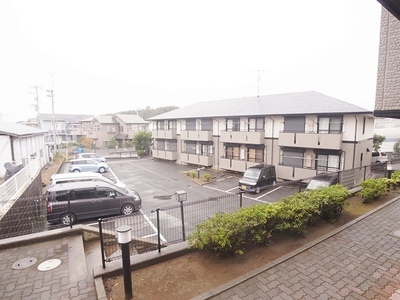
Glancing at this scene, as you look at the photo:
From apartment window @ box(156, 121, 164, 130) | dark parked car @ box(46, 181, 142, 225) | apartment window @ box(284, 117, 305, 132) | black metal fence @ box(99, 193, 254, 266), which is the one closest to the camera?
black metal fence @ box(99, 193, 254, 266)

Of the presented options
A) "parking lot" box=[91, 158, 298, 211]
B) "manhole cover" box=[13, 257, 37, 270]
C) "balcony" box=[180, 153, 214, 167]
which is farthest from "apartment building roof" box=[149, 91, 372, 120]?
"manhole cover" box=[13, 257, 37, 270]

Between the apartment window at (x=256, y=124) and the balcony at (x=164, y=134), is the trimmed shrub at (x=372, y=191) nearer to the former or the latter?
the apartment window at (x=256, y=124)

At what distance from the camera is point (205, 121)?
24453mm

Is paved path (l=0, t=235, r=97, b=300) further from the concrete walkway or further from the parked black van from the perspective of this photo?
the parked black van

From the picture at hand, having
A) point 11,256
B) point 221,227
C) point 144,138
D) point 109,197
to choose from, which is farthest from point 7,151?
point 144,138

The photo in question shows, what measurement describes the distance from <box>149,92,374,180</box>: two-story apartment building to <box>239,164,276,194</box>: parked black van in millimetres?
1846

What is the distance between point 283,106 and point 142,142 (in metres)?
22.4

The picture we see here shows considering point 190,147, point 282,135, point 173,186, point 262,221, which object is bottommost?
point 173,186

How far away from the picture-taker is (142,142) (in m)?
34.5

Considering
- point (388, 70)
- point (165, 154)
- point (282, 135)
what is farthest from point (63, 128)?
point (388, 70)

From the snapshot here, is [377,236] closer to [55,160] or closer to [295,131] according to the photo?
[295,131]

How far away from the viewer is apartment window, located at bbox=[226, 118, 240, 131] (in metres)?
21.3

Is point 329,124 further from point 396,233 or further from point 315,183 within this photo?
point 396,233

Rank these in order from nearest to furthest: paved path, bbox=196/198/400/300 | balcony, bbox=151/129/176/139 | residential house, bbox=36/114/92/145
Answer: paved path, bbox=196/198/400/300 → balcony, bbox=151/129/176/139 → residential house, bbox=36/114/92/145
